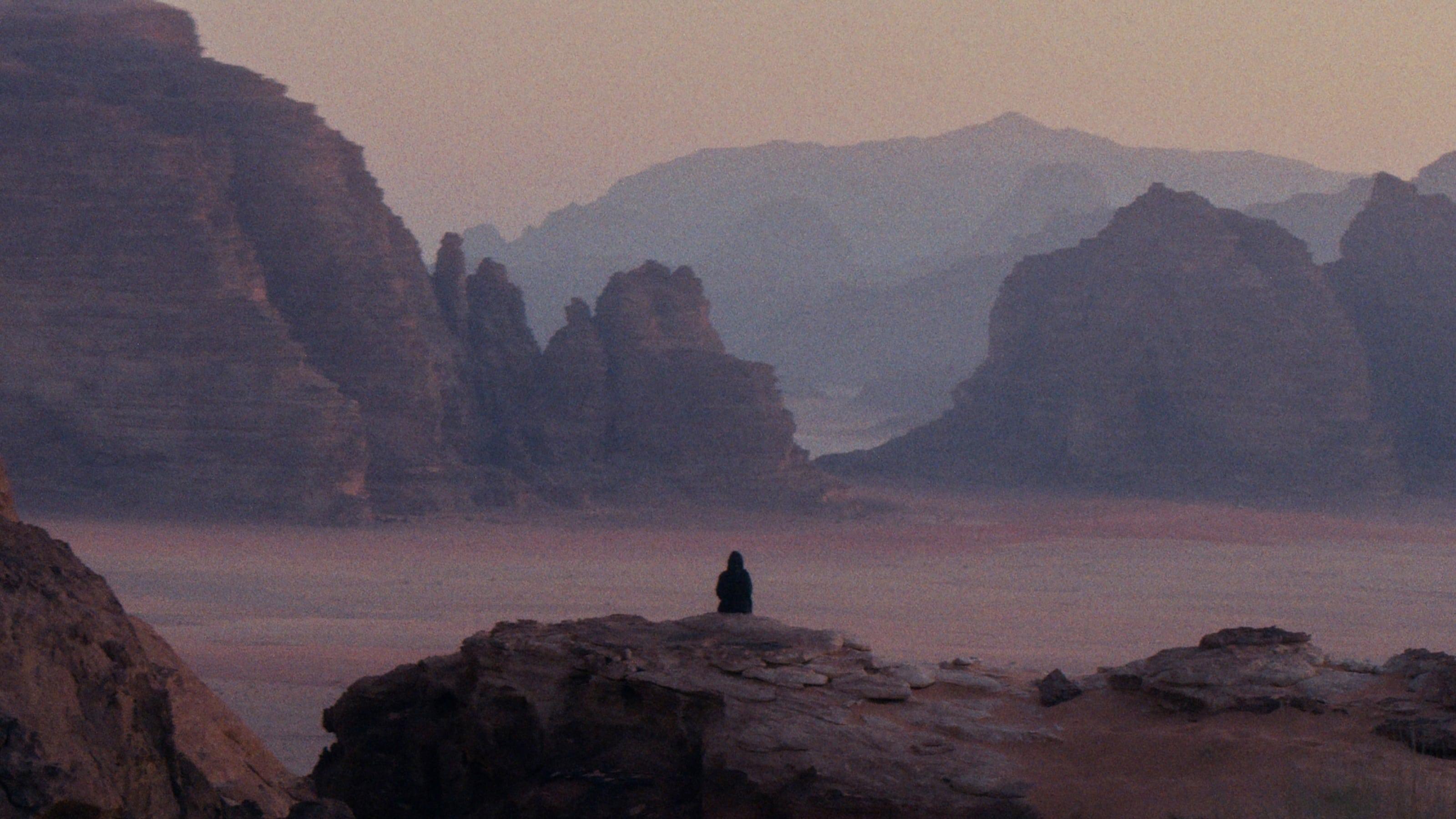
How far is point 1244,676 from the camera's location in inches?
361

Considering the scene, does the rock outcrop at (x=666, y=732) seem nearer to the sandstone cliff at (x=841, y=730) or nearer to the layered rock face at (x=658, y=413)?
the sandstone cliff at (x=841, y=730)

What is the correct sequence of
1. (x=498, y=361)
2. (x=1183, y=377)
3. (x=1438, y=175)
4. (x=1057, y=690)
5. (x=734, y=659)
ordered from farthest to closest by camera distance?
(x=1438, y=175)
(x=1183, y=377)
(x=498, y=361)
(x=1057, y=690)
(x=734, y=659)

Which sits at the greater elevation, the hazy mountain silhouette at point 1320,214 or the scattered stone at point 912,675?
the hazy mountain silhouette at point 1320,214

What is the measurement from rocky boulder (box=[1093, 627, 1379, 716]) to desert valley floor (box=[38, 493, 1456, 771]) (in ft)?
25.2

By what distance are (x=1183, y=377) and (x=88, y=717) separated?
40009 mm

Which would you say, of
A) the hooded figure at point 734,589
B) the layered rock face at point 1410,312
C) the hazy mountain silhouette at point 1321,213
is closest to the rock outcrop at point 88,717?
the hooded figure at point 734,589

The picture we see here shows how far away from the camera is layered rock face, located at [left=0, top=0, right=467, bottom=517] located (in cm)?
3070

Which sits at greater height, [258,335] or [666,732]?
[258,335]

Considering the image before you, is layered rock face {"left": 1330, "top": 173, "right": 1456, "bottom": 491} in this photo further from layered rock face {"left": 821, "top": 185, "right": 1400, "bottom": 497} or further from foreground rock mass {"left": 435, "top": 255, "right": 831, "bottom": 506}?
foreground rock mass {"left": 435, "top": 255, "right": 831, "bottom": 506}

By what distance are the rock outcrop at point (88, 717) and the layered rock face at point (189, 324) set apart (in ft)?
79.2

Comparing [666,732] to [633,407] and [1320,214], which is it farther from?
[1320,214]

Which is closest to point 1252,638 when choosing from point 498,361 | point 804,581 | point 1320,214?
point 804,581

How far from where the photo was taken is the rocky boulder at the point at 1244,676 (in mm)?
8844

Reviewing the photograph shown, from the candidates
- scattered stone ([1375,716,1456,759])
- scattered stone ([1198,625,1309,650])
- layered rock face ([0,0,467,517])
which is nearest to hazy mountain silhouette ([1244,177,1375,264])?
layered rock face ([0,0,467,517])
